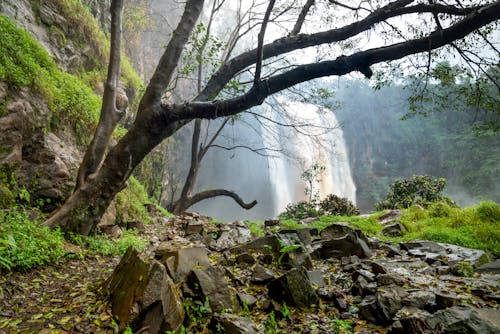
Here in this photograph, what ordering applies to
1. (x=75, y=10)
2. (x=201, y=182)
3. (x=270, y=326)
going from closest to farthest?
(x=270, y=326) < (x=75, y=10) < (x=201, y=182)

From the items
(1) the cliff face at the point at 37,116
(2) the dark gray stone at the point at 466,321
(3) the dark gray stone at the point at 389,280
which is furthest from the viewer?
(1) the cliff face at the point at 37,116

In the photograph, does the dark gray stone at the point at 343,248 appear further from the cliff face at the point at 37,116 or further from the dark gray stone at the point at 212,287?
the cliff face at the point at 37,116

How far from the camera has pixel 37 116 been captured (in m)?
4.72

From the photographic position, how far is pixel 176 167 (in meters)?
22.2

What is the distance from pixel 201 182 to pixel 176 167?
496 cm

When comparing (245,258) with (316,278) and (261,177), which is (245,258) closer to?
(316,278)

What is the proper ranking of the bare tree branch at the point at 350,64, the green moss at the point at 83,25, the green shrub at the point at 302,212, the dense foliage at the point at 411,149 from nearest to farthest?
the bare tree branch at the point at 350,64
the green moss at the point at 83,25
the green shrub at the point at 302,212
the dense foliage at the point at 411,149

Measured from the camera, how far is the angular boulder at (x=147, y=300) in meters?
2.26

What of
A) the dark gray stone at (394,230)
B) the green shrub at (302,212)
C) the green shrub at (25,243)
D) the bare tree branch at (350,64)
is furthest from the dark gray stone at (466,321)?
the green shrub at (302,212)

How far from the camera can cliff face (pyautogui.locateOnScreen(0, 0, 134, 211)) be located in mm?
4214

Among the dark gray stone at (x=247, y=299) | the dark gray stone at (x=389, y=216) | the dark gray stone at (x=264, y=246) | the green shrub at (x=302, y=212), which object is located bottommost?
the dark gray stone at (x=247, y=299)

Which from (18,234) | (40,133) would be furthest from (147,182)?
(18,234)

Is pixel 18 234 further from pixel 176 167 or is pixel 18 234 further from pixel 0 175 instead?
pixel 176 167

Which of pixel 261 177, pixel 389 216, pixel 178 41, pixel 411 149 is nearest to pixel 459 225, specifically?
pixel 389 216
